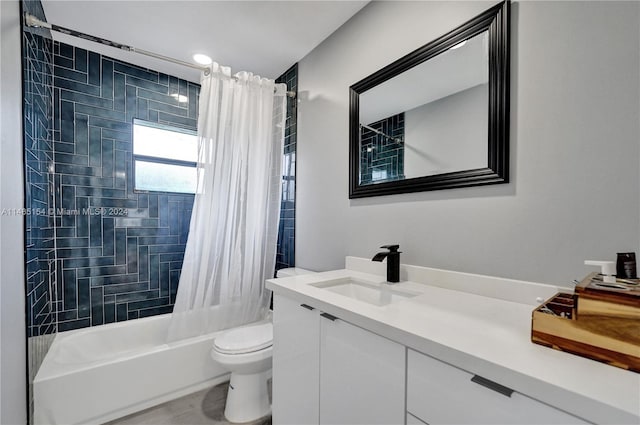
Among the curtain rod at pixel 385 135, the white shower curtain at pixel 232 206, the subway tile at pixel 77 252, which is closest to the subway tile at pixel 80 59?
the white shower curtain at pixel 232 206

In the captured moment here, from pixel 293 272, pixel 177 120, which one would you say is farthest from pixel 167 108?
pixel 293 272

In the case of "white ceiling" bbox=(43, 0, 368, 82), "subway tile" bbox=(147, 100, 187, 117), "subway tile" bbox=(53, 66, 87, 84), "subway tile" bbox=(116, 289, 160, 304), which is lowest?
Result: "subway tile" bbox=(116, 289, 160, 304)

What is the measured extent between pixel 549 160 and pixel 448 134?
0.42m

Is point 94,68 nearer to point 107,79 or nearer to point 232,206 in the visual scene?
point 107,79

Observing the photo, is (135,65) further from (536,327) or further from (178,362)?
(536,327)

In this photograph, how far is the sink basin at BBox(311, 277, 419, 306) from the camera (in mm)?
1296

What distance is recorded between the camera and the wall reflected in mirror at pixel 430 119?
1.19 m

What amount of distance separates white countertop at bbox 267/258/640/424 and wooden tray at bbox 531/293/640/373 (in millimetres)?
17

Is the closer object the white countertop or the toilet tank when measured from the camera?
the white countertop

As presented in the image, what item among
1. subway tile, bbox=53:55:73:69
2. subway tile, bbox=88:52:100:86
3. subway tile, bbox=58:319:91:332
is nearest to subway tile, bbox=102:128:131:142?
subway tile, bbox=88:52:100:86

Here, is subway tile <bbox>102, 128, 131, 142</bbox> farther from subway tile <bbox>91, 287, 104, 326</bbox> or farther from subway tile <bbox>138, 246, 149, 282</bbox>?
subway tile <bbox>91, 287, 104, 326</bbox>

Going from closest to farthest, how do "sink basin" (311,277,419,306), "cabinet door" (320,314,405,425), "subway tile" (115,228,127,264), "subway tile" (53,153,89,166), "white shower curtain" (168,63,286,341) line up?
"cabinet door" (320,314,405,425)
"sink basin" (311,277,419,306)
"white shower curtain" (168,63,286,341)
"subway tile" (53,153,89,166)
"subway tile" (115,228,127,264)

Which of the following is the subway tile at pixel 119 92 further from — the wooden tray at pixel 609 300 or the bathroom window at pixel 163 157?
the wooden tray at pixel 609 300

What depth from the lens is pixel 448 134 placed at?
4.24 ft
